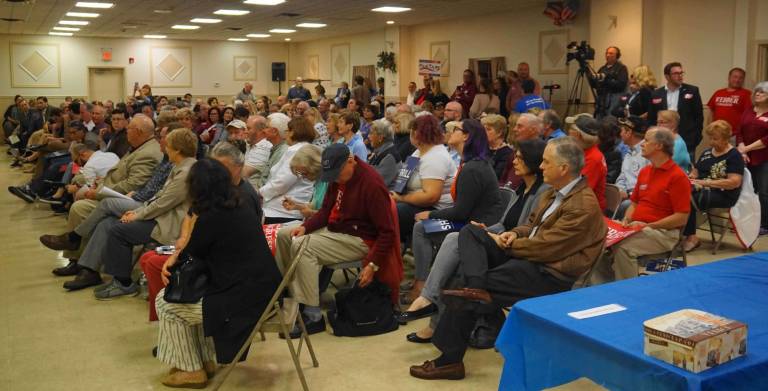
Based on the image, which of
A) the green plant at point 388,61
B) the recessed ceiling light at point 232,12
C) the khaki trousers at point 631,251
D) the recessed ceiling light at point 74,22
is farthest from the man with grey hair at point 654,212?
the recessed ceiling light at point 74,22

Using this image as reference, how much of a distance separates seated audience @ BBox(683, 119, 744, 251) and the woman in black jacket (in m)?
3.89

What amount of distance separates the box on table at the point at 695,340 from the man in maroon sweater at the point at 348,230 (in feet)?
6.73

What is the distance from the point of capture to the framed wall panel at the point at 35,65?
20594mm

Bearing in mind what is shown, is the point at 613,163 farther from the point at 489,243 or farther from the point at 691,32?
the point at 691,32

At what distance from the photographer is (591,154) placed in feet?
15.3

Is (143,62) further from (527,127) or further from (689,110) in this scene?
(527,127)

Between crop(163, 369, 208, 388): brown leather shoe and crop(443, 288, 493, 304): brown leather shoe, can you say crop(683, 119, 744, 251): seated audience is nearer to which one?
crop(443, 288, 493, 304): brown leather shoe

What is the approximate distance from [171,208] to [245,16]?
11.2 meters

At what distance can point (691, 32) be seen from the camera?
988 centimetres

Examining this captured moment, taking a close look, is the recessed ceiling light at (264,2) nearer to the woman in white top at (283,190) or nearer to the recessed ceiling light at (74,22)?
the recessed ceiling light at (74,22)

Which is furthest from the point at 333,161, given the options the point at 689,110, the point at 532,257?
the point at 689,110

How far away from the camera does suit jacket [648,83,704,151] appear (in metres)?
7.75

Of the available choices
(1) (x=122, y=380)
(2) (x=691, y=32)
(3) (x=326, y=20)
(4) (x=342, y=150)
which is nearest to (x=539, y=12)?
(2) (x=691, y=32)

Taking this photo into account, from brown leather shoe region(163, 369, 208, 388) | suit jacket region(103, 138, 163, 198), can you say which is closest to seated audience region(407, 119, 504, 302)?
brown leather shoe region(163, 369, 208, 388)
